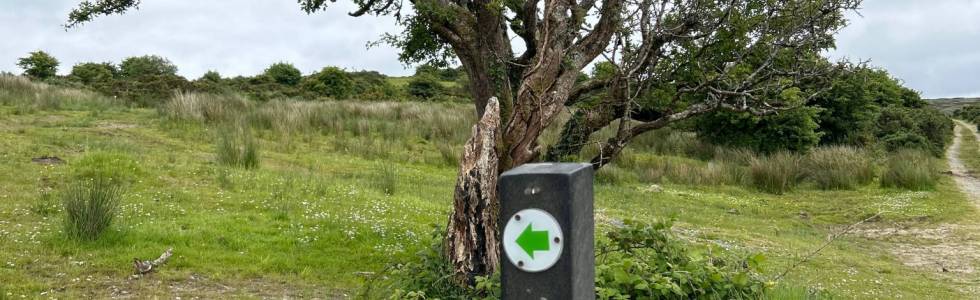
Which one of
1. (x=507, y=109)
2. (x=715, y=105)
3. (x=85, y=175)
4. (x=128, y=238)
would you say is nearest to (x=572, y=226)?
(x=507, y=109)

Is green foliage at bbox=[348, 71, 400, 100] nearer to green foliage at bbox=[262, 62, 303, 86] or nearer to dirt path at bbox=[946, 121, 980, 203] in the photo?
green foliage at bbox=[262, 62, 303, 86]

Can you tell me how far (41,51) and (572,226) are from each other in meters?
44.6

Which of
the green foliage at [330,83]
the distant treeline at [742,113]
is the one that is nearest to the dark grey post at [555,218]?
the distant treeline at [742,113]

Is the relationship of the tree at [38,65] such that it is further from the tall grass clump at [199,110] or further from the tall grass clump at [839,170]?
the tall grass clump at [839,170]

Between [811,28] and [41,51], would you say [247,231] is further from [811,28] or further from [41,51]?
[41,51]

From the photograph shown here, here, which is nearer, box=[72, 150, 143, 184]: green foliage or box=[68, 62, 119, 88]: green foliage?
box=[72, 150, 143, 184]: green foliage

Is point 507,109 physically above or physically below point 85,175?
above

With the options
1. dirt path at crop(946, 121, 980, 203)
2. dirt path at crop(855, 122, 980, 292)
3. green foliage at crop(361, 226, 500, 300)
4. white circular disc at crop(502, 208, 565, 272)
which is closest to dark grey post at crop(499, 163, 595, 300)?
white circular disc at crop(502, 208, 565, 272)

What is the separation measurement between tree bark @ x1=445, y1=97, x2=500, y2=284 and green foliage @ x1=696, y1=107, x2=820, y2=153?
15.0 metres

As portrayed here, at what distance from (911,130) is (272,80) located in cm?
3408

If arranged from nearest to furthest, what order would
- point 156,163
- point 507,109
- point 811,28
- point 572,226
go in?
point 572,226 → point 507,109 → point 811,28 → point 156,163

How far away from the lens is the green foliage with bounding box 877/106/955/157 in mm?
25141

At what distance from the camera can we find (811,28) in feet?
20.2

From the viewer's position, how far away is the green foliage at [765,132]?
60.7 feet
